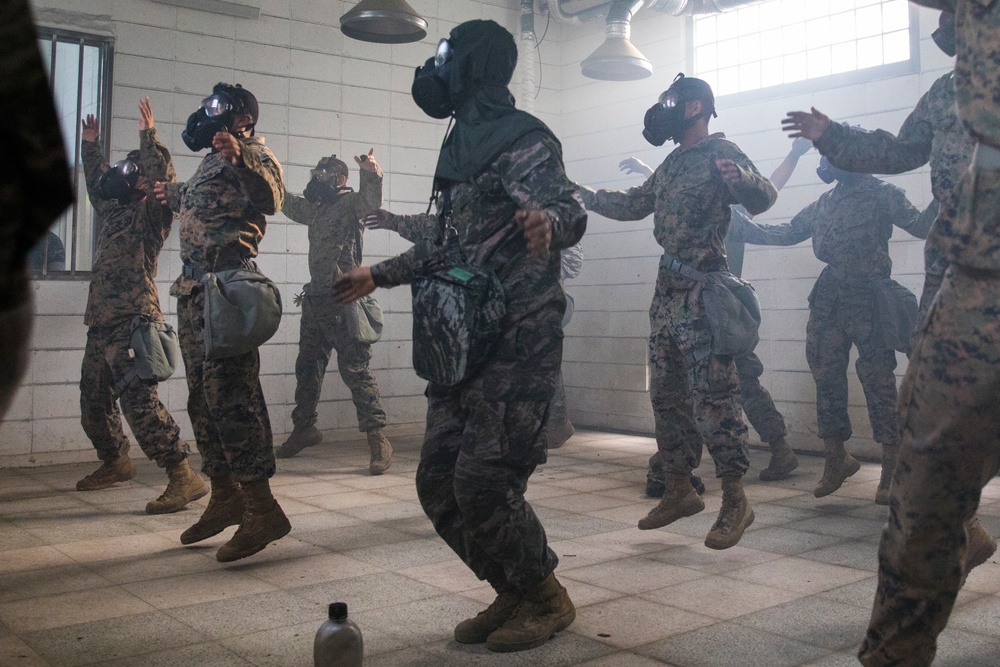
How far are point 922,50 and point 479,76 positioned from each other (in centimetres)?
446

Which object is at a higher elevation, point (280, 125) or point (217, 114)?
point (280, 125)

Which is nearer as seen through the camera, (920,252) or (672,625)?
(672,625)

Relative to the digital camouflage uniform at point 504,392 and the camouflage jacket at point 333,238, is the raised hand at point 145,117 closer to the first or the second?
the camouflage jacket at point 333,238

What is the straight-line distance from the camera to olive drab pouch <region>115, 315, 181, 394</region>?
15.7 feet

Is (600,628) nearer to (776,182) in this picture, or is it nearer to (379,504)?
Answer: (379,504)

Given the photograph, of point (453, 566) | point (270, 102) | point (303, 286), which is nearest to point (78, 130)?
point (270, 102)

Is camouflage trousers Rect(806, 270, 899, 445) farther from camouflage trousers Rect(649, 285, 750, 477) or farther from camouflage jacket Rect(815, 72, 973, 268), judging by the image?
camouflage jacket Rect(815, 72, 973, 268)

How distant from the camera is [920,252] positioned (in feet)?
19.4

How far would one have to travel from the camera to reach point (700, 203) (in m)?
4.13

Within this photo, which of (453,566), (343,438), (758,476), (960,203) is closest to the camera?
(960,203)

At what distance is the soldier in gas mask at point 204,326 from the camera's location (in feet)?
11.7

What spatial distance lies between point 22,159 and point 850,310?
16.6 feet

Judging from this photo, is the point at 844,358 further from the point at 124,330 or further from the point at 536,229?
the point at 124,330

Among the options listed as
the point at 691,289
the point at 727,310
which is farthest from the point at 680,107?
the point at 727,310
